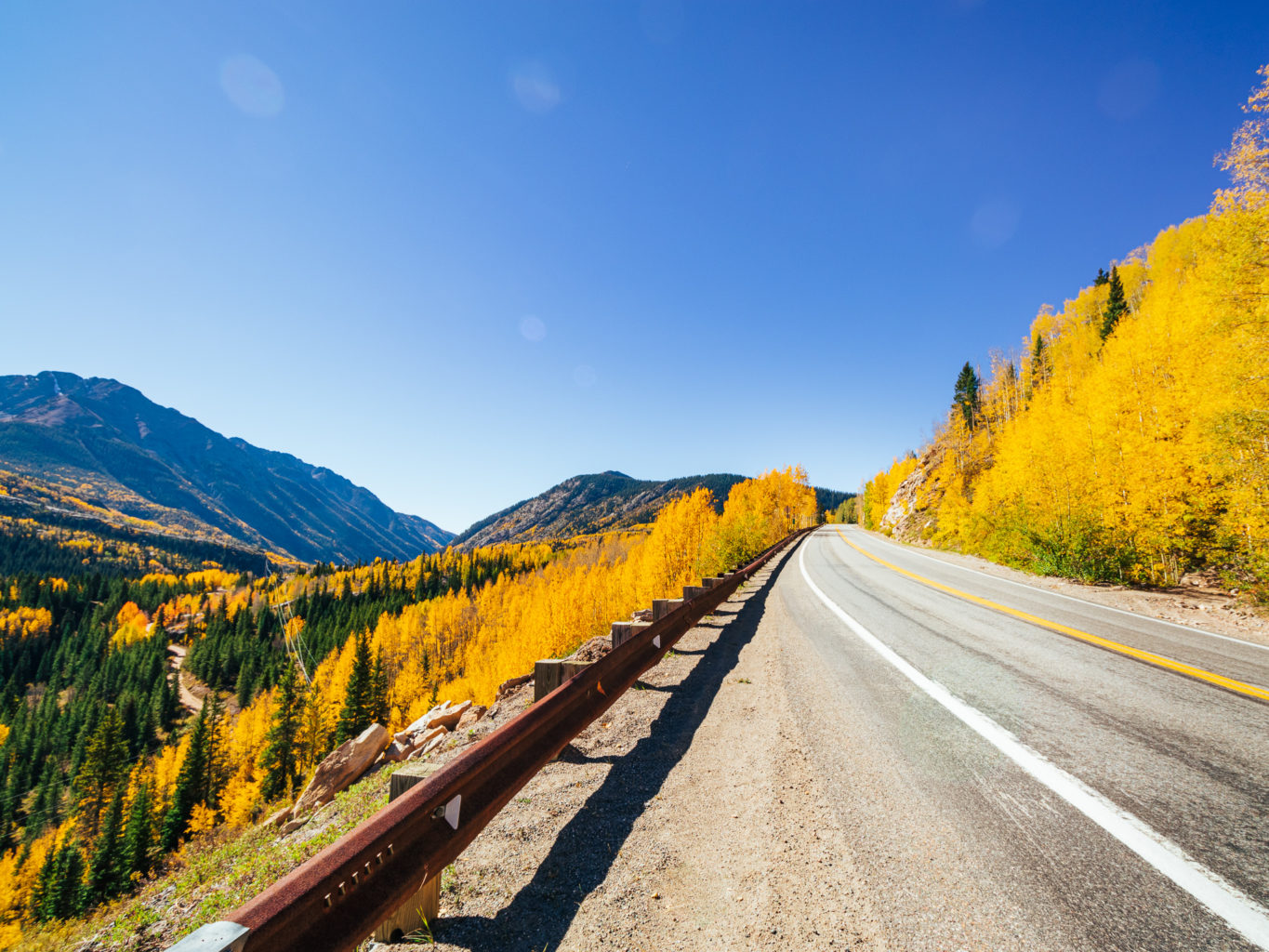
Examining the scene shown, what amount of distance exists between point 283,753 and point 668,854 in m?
46.8

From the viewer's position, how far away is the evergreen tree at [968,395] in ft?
165

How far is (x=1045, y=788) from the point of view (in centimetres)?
277

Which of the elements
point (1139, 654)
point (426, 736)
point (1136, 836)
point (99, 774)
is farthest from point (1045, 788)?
point (99, 774)

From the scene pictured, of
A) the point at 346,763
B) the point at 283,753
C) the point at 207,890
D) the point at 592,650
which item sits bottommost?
the point at 283,753

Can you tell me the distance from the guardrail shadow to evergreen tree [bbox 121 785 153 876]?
A: 47489 mm

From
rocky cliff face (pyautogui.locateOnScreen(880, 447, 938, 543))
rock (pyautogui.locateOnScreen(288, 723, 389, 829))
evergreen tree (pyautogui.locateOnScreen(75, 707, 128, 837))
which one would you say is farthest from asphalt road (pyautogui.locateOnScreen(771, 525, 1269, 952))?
evergreen tree (pyautogui.locateOnScreen(75, 707, 128, 837))

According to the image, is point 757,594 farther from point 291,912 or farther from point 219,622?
point 219,622

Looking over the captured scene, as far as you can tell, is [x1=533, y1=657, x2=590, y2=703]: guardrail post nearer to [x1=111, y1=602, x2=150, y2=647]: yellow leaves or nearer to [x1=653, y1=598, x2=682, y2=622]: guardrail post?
[x1=653, y1=598, x2=682, y2=622]: guardrail post

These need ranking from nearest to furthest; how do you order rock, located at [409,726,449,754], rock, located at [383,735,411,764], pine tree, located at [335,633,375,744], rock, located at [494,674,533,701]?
rock, located at [494,674,533,701] < rock, located at [409,726,449,754] < rock, located at [383,735,411,764] < pine tree, located at [335,633,375,744]

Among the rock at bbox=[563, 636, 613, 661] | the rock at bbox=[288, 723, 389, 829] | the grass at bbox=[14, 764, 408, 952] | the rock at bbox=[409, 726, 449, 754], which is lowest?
the rock at bbox=[288, 723, 389, 829]

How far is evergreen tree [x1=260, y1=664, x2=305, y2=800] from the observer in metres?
34.8

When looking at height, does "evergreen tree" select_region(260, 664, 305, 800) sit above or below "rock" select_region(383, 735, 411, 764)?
below

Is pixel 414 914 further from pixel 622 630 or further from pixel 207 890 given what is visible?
pixel 622 630

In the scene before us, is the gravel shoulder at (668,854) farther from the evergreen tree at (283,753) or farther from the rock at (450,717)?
the evergreen tree at (283,753)
